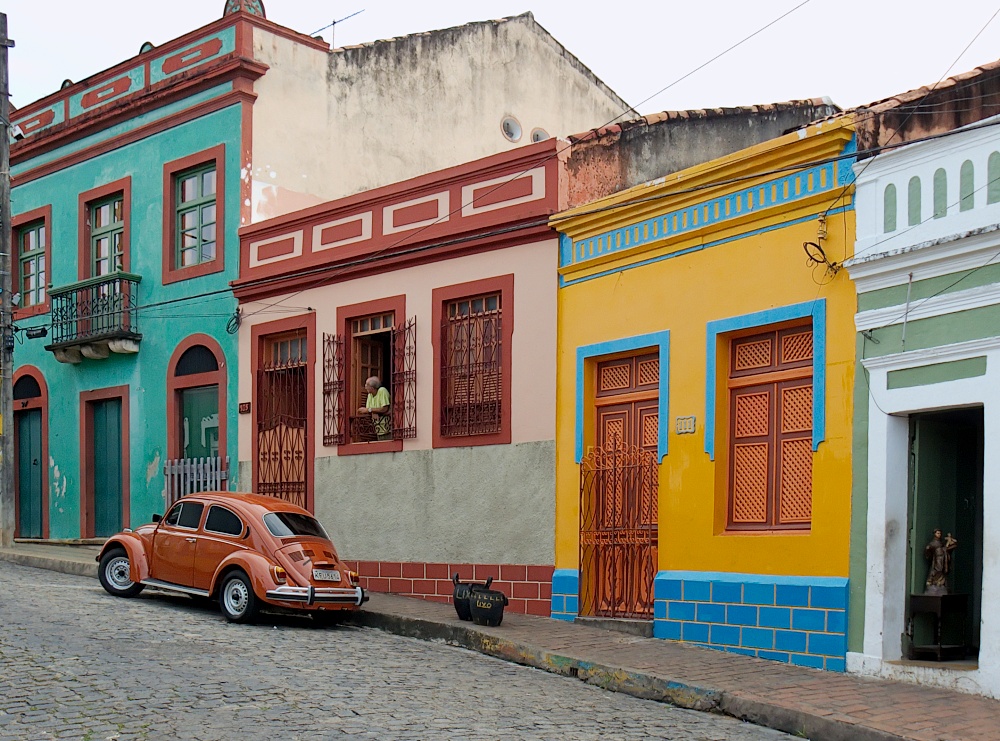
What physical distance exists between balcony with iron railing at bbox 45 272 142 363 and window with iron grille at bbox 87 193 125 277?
0.49m

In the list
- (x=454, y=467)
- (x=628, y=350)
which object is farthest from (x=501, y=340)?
(x=628, y=350)

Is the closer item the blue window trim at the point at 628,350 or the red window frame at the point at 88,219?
the blue window trim at the point at 628,350

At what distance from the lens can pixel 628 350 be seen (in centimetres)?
1386

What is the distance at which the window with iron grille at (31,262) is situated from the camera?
2322 cm

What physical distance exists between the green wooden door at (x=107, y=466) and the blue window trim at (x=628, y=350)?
376 inches

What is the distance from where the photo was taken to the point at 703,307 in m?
12.9

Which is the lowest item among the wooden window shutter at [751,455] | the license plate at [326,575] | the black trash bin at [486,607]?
the black trash bin at [486,607]

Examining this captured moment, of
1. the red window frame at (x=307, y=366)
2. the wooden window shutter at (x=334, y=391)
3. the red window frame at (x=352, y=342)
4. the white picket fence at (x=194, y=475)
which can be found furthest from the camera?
the white picket fence at (x=194, y=475)

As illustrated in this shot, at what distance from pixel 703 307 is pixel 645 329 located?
89cm

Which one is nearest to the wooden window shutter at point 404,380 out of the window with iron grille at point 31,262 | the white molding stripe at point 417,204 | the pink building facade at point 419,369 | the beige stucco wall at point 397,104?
the pink building facade at point 419,369

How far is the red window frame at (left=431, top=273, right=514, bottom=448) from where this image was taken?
15195 millimetres

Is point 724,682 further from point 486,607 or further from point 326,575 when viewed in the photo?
point 326,575

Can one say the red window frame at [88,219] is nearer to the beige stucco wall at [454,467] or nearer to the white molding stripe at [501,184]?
the beige stucco wall at [454,467]

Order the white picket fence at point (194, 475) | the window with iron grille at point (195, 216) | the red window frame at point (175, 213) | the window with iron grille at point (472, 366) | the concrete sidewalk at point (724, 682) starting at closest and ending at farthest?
the concrete sidewalk at point (724, 682)
the window with iron grille at point (472, 366)
the white picket fence at point (194, 475)
the red window frame at point (175, 213)
the window with iron grille at point (195, 216)
